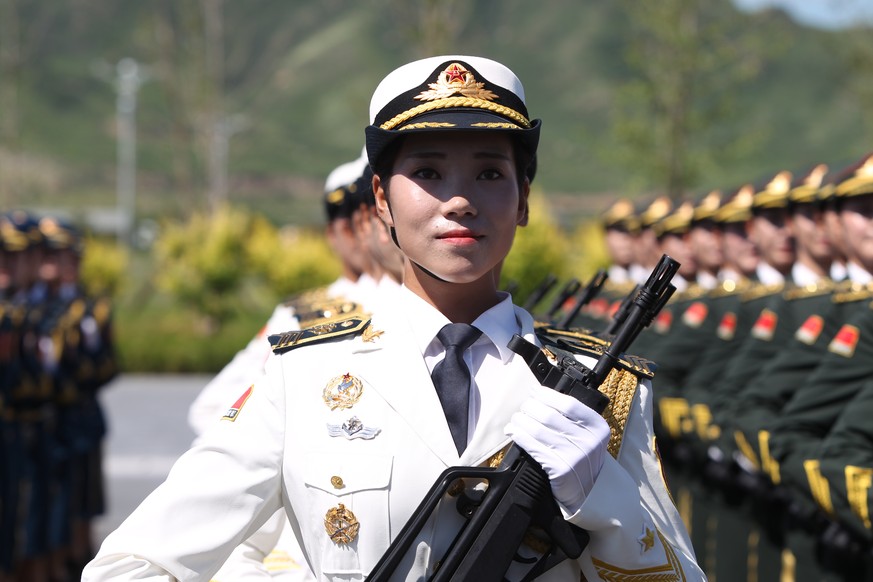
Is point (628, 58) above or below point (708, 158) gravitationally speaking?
above

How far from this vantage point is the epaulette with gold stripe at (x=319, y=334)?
103 inches

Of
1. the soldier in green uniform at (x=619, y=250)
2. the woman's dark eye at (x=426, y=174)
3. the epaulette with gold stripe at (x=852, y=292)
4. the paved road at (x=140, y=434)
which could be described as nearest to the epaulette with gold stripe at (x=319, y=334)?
the woman's dark eye at (x=426, y=174)

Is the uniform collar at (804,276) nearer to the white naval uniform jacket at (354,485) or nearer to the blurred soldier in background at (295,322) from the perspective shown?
the blurred soldier in background at (295,322)

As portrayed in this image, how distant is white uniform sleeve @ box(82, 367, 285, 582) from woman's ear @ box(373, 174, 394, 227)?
0.46 meters

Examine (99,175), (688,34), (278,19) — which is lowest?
(99,175)

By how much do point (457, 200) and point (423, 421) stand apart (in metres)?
0.42

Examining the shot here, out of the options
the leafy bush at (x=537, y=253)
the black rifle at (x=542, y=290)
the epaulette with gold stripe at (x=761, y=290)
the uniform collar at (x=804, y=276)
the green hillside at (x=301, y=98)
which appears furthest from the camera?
the green hillside at (x=301, y=98)

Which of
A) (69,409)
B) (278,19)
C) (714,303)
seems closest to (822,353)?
(714,303)

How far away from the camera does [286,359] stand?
2.58 meters

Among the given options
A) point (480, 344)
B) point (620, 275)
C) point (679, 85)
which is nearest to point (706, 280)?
point (620, 275)

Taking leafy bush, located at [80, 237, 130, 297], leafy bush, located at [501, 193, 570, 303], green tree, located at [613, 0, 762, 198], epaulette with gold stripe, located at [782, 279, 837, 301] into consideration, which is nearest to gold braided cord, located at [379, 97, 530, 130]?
epaulette with gold stripe, located at [782, 279, 837, 301]

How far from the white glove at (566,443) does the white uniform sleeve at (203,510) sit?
0.50 m

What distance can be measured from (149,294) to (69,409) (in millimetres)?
24807

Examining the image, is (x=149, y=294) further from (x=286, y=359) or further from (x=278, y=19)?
(x=278, y=19)
